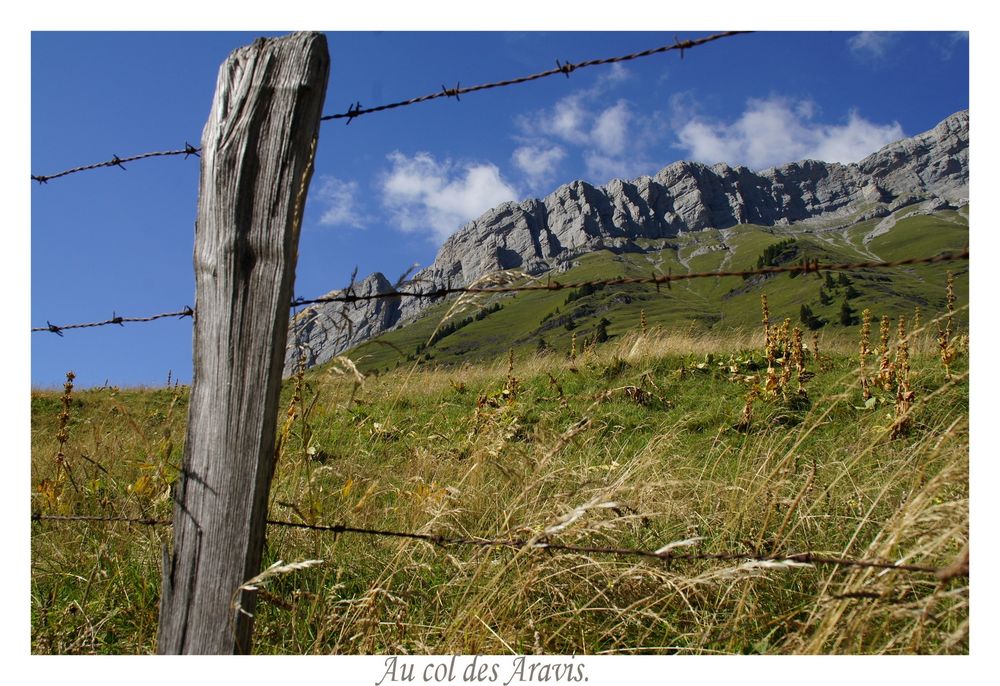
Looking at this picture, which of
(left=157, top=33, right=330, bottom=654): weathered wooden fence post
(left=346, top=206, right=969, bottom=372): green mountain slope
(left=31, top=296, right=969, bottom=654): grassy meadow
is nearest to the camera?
(left=157, top=33, right=330, bottom=654): weathered wooden fence post

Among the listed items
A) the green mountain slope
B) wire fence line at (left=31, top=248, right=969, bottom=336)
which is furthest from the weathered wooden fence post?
the green mountain slope

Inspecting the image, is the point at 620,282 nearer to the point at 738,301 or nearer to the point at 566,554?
the point at 566,554

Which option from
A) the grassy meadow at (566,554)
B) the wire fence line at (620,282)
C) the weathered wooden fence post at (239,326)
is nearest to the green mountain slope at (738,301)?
the grassy meadow at (566,554)

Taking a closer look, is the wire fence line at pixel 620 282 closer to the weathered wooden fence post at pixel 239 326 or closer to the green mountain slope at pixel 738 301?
the weathered wooden fence post at pixel 239 326

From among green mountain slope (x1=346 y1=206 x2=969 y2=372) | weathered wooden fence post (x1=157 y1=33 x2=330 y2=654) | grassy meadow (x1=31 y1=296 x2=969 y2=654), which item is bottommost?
grassy meadow (x1=31 y1=296 x2=969 y2=654)

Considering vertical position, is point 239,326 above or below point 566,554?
above

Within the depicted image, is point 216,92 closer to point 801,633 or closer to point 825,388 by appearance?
point 801,633

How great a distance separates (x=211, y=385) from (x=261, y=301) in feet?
0.98

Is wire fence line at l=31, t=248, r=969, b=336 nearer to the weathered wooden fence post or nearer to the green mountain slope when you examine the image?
the weathered wooden fence post

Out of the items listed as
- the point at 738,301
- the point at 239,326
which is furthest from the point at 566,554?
the point at 738,301

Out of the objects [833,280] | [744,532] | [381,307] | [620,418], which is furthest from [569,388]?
[833,280]

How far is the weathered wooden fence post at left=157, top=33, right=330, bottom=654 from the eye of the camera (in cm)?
185

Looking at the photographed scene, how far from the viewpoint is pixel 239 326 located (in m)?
1.89

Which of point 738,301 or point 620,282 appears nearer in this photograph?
point 620,282
